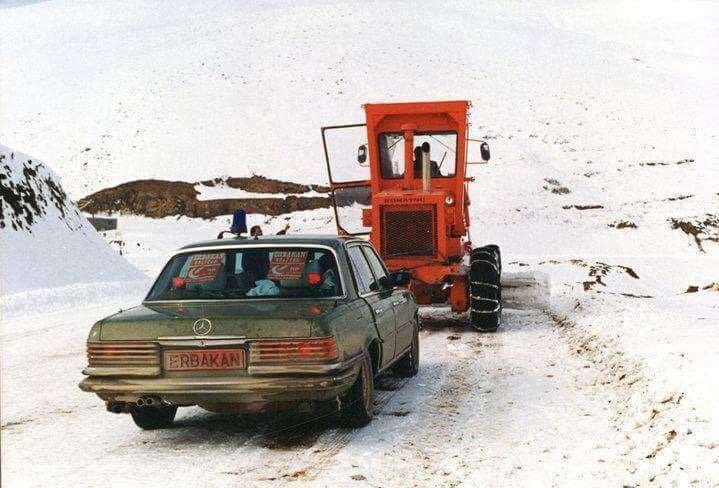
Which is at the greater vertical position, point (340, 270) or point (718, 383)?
point (340, 270)

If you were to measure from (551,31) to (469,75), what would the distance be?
2208 centimetres

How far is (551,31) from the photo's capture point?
266 feet

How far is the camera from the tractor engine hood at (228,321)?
215 inches

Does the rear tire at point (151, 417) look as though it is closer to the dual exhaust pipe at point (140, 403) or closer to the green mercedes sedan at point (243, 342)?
the green mercedes sedan at point (243, 342)

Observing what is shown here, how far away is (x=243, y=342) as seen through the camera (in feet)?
18.0

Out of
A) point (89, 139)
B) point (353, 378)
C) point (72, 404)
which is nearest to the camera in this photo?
point (353, 378)

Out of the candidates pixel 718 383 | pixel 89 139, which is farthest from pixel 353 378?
pixel 89 139

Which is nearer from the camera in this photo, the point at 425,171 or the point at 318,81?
the point at 425,171

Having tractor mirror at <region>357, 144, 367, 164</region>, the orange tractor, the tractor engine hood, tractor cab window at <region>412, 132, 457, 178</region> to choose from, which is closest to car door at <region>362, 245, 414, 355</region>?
the tractor engine hood

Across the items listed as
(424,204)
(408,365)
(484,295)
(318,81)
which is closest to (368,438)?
(408,365)

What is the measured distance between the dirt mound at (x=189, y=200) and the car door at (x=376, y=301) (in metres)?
35.9

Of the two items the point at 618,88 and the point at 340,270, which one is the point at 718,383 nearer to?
the point at 340,270

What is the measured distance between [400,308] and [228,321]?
9.28 feet

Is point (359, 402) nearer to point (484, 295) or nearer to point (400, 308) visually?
point (400, 308)
